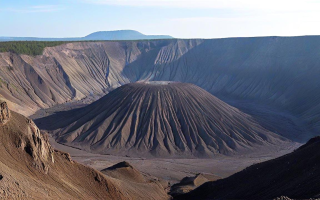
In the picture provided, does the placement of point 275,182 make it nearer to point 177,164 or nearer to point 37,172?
point 37,172

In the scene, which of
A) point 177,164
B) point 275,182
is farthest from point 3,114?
point 177,164

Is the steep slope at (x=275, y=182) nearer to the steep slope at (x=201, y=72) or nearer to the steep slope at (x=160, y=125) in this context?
the steep slope at (x=160, y=125)

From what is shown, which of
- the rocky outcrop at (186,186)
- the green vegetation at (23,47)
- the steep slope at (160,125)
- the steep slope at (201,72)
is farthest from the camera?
the green vegetation at (23,47)

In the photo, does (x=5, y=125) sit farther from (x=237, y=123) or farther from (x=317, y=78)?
(x=317, y=78)

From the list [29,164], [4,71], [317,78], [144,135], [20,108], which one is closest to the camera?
[29,164]

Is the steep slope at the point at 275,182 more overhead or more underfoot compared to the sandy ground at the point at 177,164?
more overhead

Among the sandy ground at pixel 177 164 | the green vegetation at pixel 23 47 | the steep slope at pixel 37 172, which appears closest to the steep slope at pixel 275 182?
the steep slope at pixel 37 172

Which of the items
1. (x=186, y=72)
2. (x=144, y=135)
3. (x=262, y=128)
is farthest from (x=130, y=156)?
(x=186, y=72)
